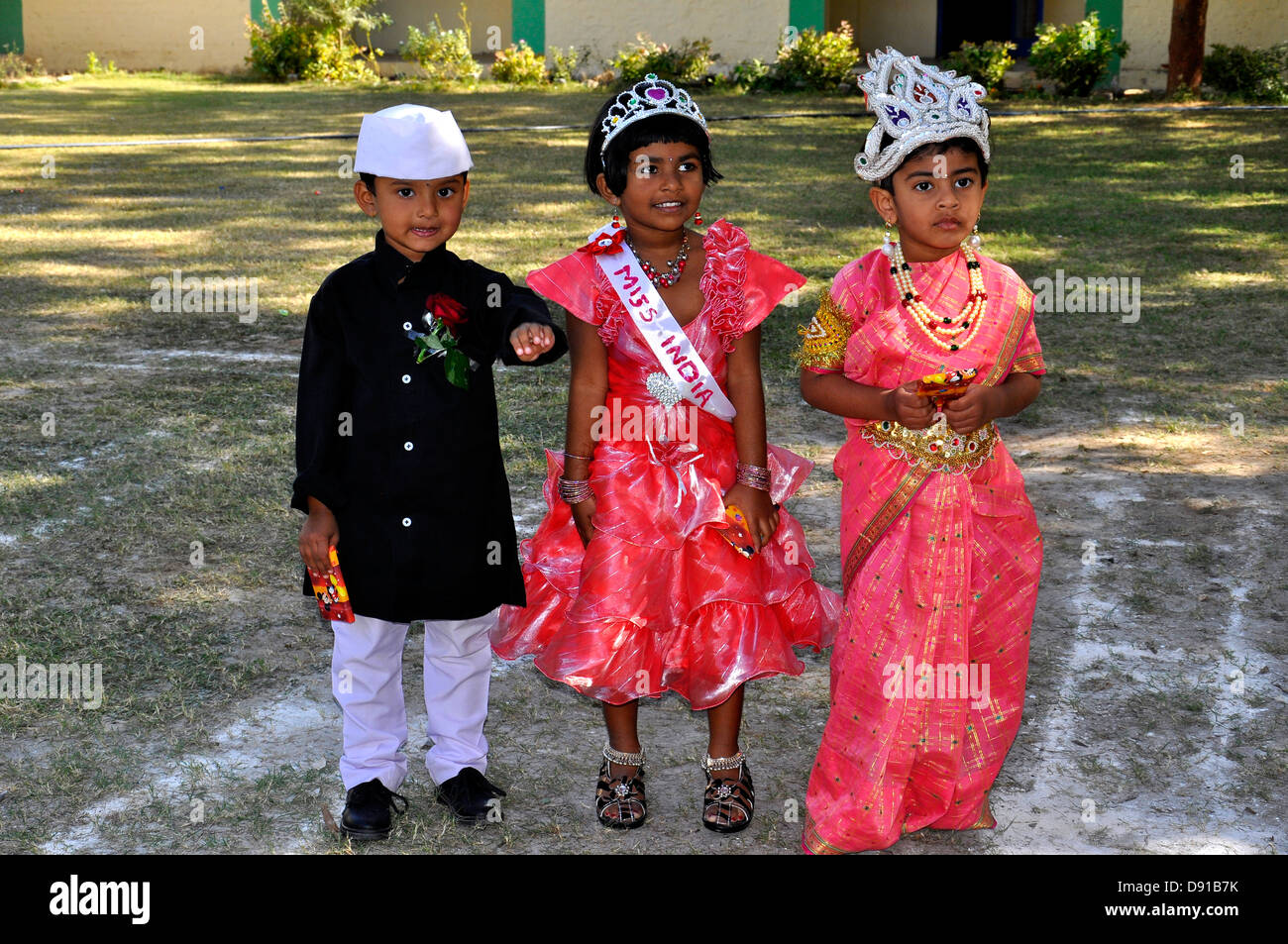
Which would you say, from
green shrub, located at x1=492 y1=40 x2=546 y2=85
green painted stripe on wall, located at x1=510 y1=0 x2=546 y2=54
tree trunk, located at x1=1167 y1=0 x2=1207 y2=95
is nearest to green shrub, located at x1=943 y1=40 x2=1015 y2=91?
tree trunk, located at x1=1167 y1=0 x2=1207 y2=95

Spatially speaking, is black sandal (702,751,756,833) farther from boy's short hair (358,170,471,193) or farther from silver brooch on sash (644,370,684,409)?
boy's short hair (358,170,471,193)

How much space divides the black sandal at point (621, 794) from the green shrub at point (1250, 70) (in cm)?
1809

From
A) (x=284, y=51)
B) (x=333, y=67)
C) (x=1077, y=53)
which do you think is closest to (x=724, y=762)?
(x=1077, y=53)

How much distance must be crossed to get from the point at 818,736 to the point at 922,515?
982 mm

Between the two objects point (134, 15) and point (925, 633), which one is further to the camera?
point (134, 15)

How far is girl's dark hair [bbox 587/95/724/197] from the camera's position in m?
3.23

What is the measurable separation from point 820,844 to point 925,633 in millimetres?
588

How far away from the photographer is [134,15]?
25.7 m

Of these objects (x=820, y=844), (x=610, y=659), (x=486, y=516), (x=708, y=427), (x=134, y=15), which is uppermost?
(x=134, y=15)

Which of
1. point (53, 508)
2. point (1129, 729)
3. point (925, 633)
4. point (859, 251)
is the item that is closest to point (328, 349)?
point (925, 633)

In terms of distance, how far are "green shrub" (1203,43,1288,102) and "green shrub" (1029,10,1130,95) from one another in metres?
1.33

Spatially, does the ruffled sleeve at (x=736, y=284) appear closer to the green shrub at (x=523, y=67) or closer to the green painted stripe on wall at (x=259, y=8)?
the green shrub at (x=523, y=67)

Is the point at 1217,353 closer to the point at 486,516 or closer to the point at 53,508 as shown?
the point at 486,516

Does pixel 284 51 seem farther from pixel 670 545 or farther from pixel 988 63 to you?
pixel 670 545
